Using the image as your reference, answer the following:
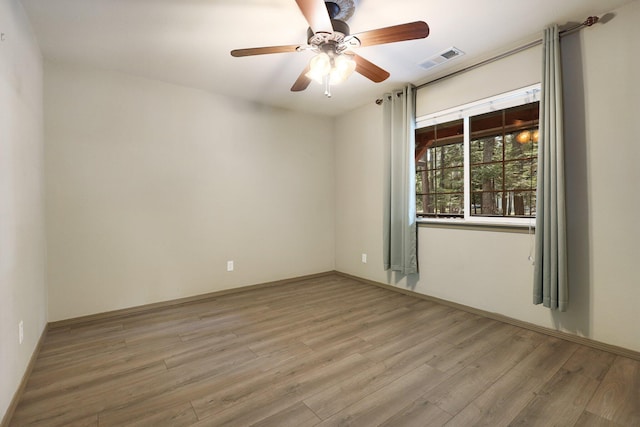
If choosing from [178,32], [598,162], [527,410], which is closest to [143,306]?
[178,32]

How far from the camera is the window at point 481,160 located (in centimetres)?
275

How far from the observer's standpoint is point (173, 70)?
2.98m

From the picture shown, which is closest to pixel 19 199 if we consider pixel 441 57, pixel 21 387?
pixel 21 387

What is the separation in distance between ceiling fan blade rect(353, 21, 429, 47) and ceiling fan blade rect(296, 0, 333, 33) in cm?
23

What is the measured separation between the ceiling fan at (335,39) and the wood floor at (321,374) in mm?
2124

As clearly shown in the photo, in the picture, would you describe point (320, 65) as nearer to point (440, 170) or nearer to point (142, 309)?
point (440, 170)

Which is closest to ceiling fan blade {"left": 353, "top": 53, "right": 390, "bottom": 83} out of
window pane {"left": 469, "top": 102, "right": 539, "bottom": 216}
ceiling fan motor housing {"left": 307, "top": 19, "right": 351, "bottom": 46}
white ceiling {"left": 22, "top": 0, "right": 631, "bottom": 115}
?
ceiling fan motor housing {"left": 307, "top": 19, "right": 351, "bottom": 46}

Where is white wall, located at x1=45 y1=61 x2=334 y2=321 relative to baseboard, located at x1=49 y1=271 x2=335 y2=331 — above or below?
above

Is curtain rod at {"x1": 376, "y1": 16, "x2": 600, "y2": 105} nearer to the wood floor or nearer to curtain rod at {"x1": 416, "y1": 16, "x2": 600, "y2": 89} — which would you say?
curtain rod at {"x1": 416, "y1": 16, "x2": 600, "y2": 89}

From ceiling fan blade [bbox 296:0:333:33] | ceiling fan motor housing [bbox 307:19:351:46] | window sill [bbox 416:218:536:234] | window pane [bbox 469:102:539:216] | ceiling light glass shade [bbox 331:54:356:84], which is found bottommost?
window sill [bbox 416:218:536:234]

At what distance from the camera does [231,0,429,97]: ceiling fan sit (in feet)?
5.63

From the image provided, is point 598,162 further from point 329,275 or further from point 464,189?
point 329,275

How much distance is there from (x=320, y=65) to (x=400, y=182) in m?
1.85

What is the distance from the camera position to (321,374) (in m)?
1.93
